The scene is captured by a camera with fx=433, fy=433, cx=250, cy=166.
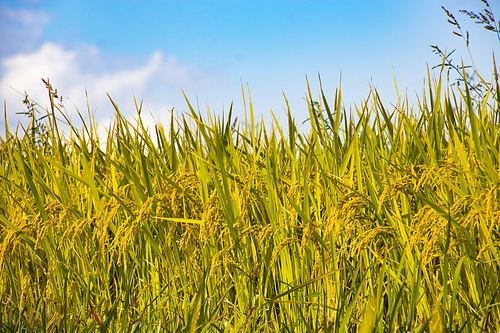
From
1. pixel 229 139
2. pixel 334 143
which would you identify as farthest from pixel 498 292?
pixel 229 139

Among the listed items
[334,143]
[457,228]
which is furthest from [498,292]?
[334,143]

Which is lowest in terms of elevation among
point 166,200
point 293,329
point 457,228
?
point 293,329

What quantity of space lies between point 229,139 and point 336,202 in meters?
0.73

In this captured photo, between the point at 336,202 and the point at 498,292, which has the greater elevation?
the point at 336,202

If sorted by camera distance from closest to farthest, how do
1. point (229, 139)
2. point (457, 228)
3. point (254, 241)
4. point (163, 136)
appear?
point (457, 228), point (254, 241), point (229, 139), point (163, 136)

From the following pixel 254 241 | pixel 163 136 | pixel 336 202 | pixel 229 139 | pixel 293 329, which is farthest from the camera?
pixel 163 136

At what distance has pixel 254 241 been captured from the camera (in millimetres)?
2178

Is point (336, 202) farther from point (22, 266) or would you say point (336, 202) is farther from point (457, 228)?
point (22, 266)

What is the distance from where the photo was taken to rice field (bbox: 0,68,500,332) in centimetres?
171

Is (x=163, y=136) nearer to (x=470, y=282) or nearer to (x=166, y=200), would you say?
(x=166, y=200)

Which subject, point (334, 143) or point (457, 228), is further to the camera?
point (334, 143)

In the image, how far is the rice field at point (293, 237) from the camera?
1.71 m

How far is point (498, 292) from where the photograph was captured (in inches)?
68.3

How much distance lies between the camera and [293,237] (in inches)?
71.7
